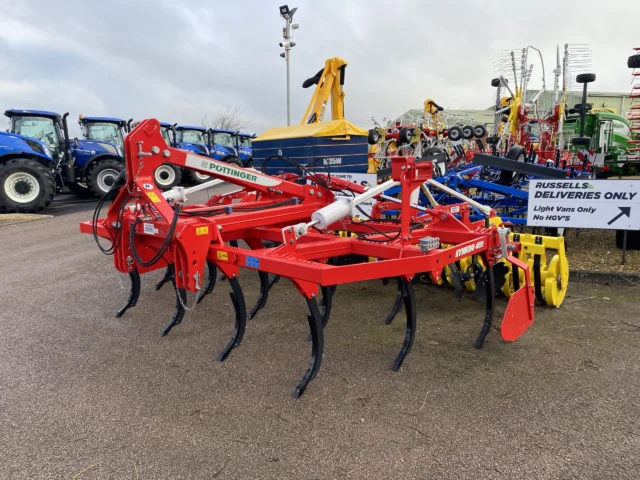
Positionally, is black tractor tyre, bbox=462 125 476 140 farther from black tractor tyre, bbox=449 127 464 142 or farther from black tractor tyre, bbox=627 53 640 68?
black tractor tyre, bbox=627 53 640 68

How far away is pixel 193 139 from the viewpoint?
18.2 m

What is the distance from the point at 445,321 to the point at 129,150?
9.66 feet

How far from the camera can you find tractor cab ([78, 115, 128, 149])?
537 inches

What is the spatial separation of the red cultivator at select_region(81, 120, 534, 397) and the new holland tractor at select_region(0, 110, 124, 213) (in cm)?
816

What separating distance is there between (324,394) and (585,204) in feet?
13.5

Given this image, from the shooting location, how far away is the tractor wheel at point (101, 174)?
497 inches

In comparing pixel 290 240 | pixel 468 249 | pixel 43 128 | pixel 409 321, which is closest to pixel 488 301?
pixel 468 249

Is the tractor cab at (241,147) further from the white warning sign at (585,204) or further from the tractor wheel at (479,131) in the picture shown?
the white warning sign at (585,204)

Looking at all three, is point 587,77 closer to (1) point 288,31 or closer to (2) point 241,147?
(1) point 288,31

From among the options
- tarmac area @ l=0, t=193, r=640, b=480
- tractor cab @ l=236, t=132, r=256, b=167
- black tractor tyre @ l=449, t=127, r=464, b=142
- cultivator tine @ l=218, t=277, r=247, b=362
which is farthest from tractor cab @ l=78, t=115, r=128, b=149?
cultivator tine @ l=218, t=277, r=247, b=362

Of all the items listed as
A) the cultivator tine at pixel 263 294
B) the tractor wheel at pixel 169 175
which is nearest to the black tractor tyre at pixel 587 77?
the cultivator tine at pixel 263 294

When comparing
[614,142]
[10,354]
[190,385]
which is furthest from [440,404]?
[614,142]

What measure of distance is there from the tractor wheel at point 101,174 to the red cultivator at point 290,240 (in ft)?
31.5

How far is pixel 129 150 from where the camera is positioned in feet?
11.0
